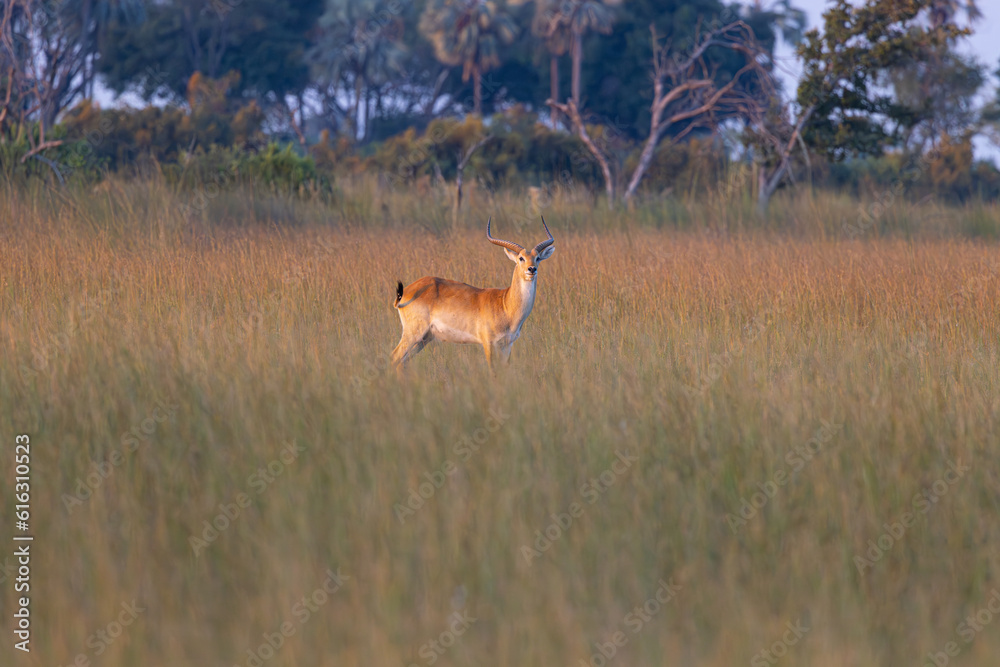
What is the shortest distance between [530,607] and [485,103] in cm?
4260

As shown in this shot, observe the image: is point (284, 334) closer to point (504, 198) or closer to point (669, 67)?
point (504, 198)

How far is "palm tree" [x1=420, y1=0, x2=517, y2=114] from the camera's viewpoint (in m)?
40.8

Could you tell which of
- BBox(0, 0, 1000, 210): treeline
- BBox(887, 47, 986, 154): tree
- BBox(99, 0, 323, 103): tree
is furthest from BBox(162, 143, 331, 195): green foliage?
BBox(99, 0, 323, 103): tree

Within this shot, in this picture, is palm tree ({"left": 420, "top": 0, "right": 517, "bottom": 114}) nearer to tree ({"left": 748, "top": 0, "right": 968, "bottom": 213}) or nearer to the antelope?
tree ({"left": 748, "top": 0, "right": 968, "bottom": 213})

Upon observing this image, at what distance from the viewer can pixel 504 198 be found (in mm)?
16734

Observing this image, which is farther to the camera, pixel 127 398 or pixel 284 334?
pixel 284 334

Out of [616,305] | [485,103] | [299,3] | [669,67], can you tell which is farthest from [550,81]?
[616,305]

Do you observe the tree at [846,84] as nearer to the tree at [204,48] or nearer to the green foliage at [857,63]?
the green foliage at [857,63]

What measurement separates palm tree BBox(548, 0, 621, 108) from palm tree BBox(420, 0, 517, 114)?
235 centimetres

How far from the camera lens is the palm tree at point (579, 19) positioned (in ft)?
128

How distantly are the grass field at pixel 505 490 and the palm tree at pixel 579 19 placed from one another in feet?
108

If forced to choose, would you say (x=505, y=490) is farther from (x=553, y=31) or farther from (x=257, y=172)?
(x=553, y=31)

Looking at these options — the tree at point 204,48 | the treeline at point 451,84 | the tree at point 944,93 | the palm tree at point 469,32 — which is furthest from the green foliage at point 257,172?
the palm tree at point 469,32

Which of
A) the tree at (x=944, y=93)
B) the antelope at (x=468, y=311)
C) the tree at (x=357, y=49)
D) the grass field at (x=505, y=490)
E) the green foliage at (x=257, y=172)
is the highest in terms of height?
the tree at (x=357, y=49)
